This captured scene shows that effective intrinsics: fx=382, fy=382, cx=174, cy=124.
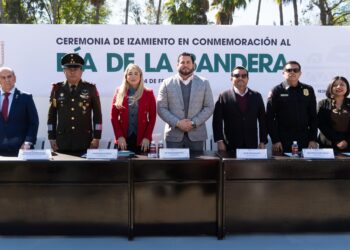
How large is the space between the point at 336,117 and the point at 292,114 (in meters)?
0.42

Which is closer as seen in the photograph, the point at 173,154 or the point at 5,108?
the point at 173,154

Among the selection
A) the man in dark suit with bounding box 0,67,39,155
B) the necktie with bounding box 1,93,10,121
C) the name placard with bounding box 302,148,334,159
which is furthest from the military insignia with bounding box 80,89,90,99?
the name placard with bounding box 302,148,334,159

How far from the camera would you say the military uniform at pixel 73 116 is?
3416 millimetres

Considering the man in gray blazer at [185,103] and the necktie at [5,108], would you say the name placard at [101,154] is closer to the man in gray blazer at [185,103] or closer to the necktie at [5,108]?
the man in gray blazer at [185,103]

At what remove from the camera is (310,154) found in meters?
2.89

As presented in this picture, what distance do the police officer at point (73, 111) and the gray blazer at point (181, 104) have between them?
618 millimetres

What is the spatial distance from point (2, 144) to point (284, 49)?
3.46 metres

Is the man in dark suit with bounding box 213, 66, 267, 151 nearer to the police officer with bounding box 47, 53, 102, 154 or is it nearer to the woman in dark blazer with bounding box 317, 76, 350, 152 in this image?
the woman in dark blazer with bounding box 317, 76, 350, 152

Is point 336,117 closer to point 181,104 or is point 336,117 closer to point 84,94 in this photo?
point 181,104

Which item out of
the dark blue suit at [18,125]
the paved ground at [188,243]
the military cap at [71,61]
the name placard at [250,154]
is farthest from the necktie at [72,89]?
the name placard at [250,154]

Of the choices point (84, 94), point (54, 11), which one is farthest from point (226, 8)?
point (84, 94)

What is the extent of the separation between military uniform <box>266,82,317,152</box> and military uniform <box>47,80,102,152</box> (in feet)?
5.26

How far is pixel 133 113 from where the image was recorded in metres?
3.39

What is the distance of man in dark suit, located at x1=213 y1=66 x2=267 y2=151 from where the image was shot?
3.40m
